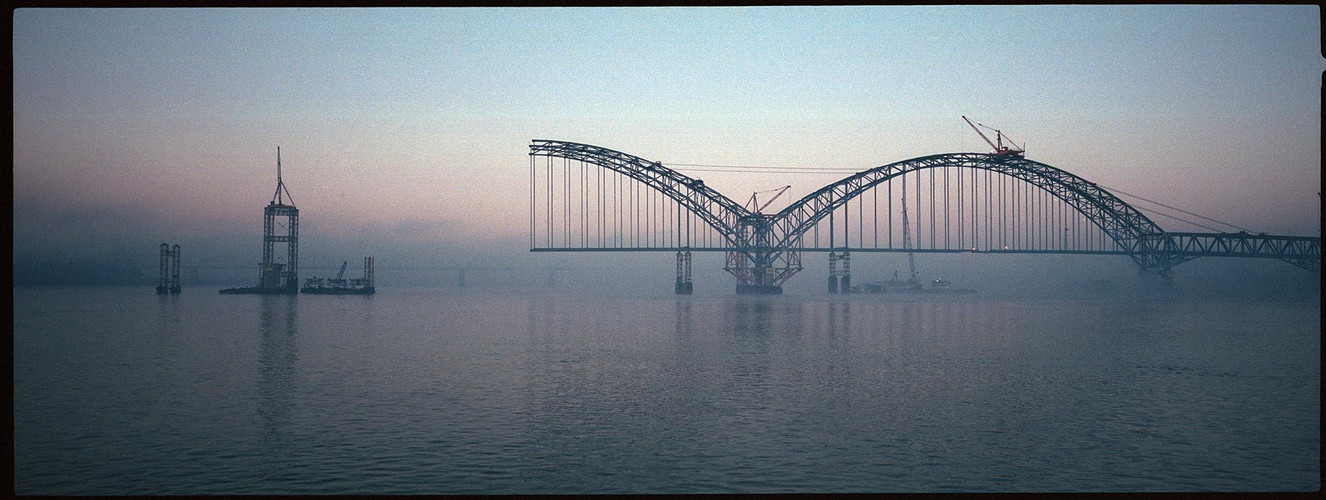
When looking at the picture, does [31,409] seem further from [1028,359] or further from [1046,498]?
[1028,359]

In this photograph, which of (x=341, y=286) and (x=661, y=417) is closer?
(x=661, y=417)

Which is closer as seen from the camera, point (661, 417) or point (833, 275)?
point (661, 417)

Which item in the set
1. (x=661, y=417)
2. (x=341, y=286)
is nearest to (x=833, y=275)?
(x=341, y=286)

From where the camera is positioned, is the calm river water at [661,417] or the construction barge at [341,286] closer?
the calm river water at [661,417]

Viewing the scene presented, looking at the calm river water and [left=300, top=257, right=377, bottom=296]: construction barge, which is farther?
[left=300, top=257, right=377, bottom=296]: construction barge

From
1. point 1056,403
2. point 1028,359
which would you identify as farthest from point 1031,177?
point 1056,403

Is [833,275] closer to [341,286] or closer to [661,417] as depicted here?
[341,286]

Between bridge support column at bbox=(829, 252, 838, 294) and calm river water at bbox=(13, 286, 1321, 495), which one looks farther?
bridge support column at bbox=(829, 252, 838, 294)

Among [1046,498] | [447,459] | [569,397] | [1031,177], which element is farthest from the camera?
[1031,177]
